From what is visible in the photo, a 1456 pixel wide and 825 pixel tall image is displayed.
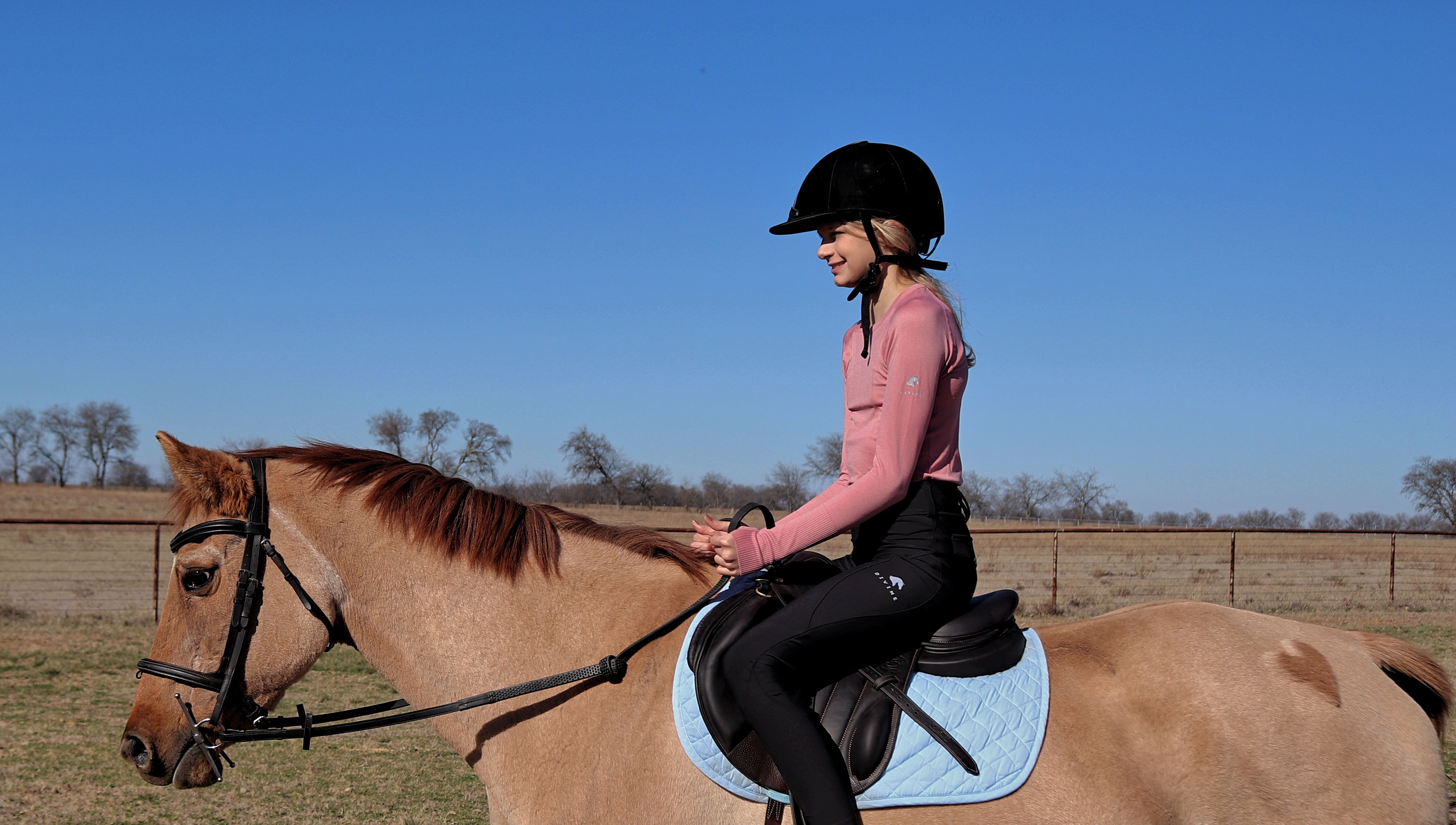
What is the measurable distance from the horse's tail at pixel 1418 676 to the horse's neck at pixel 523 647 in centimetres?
209

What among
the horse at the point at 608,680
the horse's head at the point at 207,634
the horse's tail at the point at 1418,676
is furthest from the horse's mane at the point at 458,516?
the horse's tail at the point at 1418,676

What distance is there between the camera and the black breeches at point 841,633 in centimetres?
227

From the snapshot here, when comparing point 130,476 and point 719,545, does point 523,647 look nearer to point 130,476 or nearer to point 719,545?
point 719,545

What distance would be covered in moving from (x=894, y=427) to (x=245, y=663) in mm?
1936

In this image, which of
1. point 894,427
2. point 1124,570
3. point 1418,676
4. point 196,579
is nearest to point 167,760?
point 196,579

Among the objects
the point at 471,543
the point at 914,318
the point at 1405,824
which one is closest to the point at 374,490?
the point at 471,543

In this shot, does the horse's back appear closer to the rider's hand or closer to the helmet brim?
the rider's hand

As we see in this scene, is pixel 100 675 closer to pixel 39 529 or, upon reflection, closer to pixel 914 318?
pixel 914 318

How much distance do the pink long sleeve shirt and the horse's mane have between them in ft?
1.77

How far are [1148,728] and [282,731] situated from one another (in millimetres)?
2419

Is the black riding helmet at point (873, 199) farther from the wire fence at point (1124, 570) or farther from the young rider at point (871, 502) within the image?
the wire fence at point (1124, 570)

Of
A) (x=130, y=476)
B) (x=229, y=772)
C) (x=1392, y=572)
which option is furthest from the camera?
(x=130, y=476)

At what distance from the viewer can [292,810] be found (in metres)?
6.05

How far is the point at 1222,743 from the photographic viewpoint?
7.97 ft
